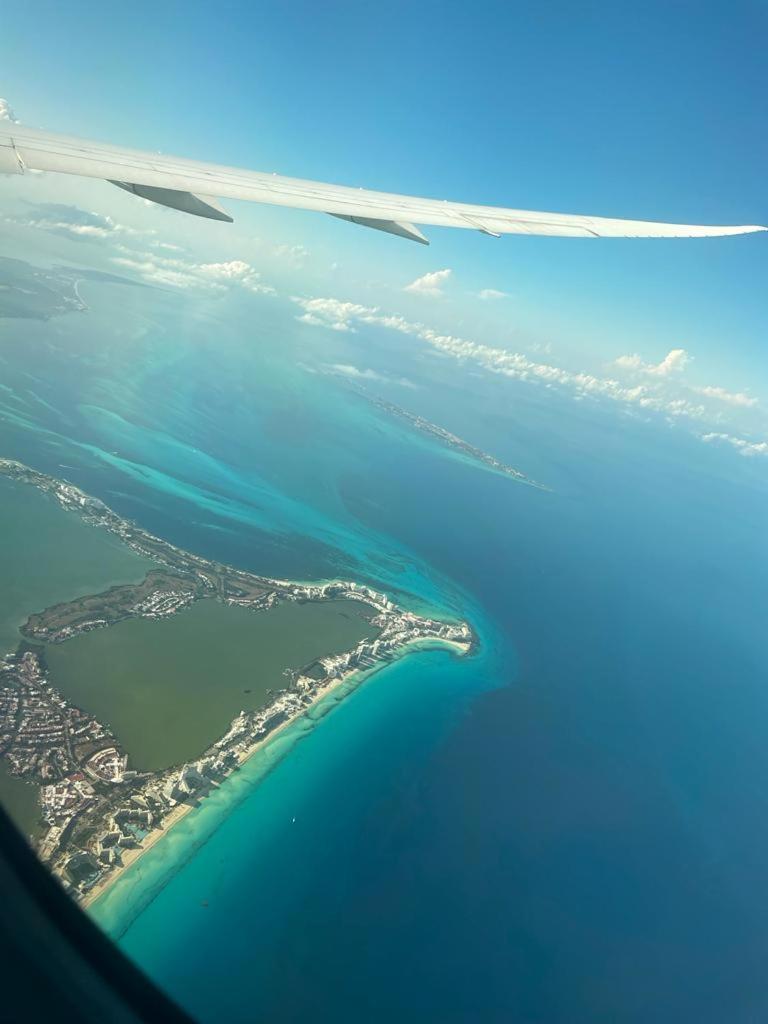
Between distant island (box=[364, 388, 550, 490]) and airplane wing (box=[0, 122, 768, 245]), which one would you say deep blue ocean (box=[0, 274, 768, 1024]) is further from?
airplane wing (box=[0, 122, 768, 245])

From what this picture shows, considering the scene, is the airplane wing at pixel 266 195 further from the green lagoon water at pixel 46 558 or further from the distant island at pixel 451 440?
the distant island at pixel 451 440

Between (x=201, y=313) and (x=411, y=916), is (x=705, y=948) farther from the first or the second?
(x=201, y=313)

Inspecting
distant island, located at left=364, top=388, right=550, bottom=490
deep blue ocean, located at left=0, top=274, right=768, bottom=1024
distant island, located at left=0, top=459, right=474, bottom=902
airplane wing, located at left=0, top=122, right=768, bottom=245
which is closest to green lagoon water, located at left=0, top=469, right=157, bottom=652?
distant island, located at left=0, top=459, right=474, bottom=902

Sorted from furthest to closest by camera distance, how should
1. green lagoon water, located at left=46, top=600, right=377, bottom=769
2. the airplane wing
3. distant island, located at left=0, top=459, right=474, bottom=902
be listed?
green lagoon water, located at left=46, top=600, right=377, bottom=769, distant island, located at left=0, top=459, right=474, bottom=902, the airplane wing

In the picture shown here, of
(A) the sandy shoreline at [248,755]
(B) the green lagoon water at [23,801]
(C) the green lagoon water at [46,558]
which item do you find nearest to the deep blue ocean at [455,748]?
(A) the sandy shoreline at [248,755]

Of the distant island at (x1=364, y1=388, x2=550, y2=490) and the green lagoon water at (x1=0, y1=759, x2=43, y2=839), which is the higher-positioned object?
the distant island at (x1=364, y1=388, x2=550, y2=490)

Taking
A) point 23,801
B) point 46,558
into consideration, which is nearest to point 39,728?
point 23,801

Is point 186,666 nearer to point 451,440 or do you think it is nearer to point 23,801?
point 23,801
